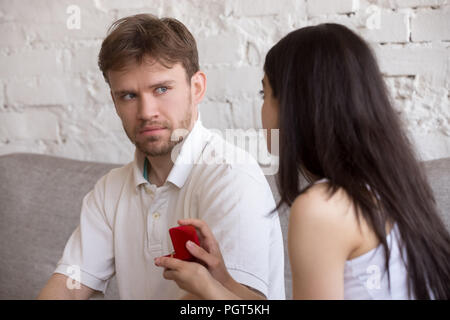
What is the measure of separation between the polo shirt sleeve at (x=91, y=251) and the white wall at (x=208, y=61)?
1.58 ft

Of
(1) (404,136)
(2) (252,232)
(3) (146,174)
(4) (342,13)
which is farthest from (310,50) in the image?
(4) (342,13)

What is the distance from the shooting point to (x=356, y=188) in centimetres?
70

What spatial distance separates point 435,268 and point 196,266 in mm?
323

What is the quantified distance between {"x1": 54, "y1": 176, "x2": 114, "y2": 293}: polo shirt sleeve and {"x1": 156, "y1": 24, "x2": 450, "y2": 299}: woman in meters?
0.35

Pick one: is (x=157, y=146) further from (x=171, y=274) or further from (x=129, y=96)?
(x=171, y=274)

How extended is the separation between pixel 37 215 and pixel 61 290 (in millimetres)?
488

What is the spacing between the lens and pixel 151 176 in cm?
110

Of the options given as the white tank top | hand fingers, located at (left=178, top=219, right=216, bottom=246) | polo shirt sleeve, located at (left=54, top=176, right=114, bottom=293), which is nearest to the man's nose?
polo shirt sleeve, located at (left=54, top=176, right=114, bottom=293)

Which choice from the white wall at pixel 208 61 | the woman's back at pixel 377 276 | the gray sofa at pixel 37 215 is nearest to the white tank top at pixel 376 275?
the woman's back at pixel 377 276

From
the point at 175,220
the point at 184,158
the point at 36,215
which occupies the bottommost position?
the point at 36,215

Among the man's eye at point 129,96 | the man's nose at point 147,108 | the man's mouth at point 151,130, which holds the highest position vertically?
the man's eye at point 129,96

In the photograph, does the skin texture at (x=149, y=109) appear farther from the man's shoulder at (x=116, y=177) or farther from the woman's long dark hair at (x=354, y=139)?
the woman's long dark hair at (x=354, y=139)

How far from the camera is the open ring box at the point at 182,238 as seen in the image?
761mm

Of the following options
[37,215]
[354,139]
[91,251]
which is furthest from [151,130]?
[37,215]
